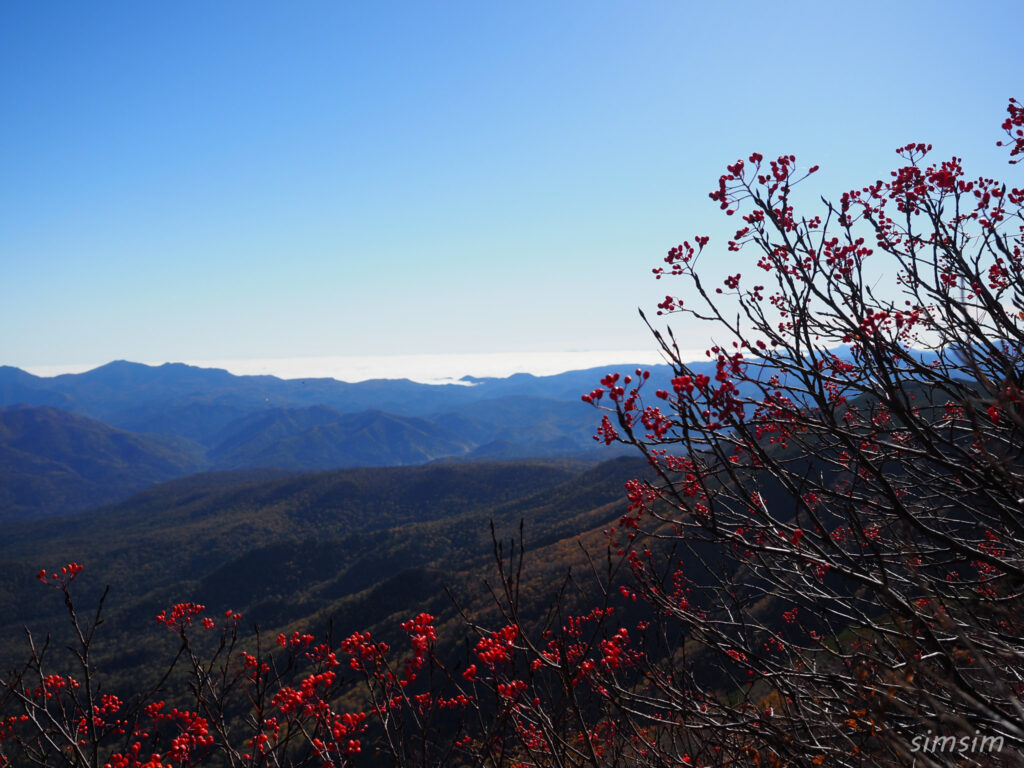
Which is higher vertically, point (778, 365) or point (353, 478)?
point (778, 365)

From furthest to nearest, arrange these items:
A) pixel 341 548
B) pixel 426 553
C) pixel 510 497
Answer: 1. pixel 510 497
2. pixel 341 548
3. pixel 426 553

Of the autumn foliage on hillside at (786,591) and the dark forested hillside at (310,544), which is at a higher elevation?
the autumn foliage on hillside at (786,591)

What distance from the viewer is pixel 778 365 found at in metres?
5.13

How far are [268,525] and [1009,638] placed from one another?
7052 inches

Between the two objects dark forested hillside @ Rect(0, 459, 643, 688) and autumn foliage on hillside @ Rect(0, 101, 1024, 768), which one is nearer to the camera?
autumn foliage on hillside @ Rect(0, 101, 1024, 768)

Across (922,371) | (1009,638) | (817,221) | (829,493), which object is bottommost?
(1009,638)

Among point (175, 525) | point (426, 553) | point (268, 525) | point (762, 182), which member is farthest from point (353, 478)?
point (762, 182)

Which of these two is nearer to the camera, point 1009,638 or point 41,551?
point 1009,638

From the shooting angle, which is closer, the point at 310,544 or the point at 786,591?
the point at 786,591

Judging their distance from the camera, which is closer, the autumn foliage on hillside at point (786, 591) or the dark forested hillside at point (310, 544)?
the autumn foliage on hillside at point (786, 591)

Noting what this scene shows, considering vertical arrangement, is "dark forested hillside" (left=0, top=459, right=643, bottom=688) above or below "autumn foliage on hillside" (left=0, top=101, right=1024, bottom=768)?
below

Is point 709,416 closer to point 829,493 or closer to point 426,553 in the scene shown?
point 829,493

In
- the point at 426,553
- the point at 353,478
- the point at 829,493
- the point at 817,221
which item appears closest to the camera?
the point at 829,493

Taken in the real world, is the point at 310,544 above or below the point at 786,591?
below
